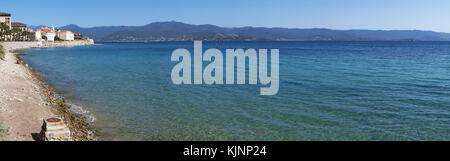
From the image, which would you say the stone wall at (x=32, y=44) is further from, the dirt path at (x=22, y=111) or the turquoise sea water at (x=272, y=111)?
the turquoise sea water at (x=272, y=111)

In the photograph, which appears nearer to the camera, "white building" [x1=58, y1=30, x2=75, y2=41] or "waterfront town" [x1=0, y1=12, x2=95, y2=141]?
"waterfront town" [x1=0, y1=12, x2=95, y2=141]

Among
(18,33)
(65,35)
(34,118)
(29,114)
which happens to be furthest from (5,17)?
(34,118)

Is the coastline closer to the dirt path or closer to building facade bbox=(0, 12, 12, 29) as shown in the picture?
the dirt path

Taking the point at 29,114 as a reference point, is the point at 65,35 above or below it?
above

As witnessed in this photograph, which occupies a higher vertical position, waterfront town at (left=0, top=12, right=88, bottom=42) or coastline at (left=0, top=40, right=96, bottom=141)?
waterfront town at (left=0, top=12, right=88, bottom=42)

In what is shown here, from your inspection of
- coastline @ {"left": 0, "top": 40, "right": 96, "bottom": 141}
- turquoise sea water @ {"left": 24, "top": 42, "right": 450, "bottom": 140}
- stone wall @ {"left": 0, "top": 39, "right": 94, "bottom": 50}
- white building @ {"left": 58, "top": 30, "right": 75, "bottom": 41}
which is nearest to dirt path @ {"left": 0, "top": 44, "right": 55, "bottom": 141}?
Answer: coastline @ {"left": 0, "top": 40, "right": 96, "bottom": 141}

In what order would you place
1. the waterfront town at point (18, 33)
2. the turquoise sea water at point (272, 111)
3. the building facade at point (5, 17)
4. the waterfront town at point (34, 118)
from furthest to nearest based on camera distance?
the building facade at point (5, 17) → the waterfront town at point (18, 33) → the turquoise sea water at point (272, 111) → the waterfront town at point (34, 118)

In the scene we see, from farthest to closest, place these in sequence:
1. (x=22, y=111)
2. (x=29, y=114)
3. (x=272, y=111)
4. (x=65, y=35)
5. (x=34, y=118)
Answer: (x=65, y=35), (x=272, y=111), (x=22, y=111), (x=29, y=114), (x=34, y=118)

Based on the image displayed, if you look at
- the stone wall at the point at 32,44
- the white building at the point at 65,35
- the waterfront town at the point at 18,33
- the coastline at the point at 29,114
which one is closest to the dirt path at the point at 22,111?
the coastline at the point at 29,114

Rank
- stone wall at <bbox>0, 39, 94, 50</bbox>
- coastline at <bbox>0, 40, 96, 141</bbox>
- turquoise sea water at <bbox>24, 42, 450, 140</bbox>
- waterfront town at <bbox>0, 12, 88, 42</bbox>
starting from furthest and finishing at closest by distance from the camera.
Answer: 1. waterfront town at <bbox>0, 12, 88, 42</bbox>
2. stone wall at <bbox>0, 39, 94, 50</bbox>
3. turquoise sea water at <bbox>24, 42, 450, 140</bbox>
4. coastline at <bbox>0, 40, 96, 141</bbox>

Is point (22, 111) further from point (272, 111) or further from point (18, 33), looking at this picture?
point (18, 33)

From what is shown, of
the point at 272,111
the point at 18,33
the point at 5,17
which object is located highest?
the point at 5,17
